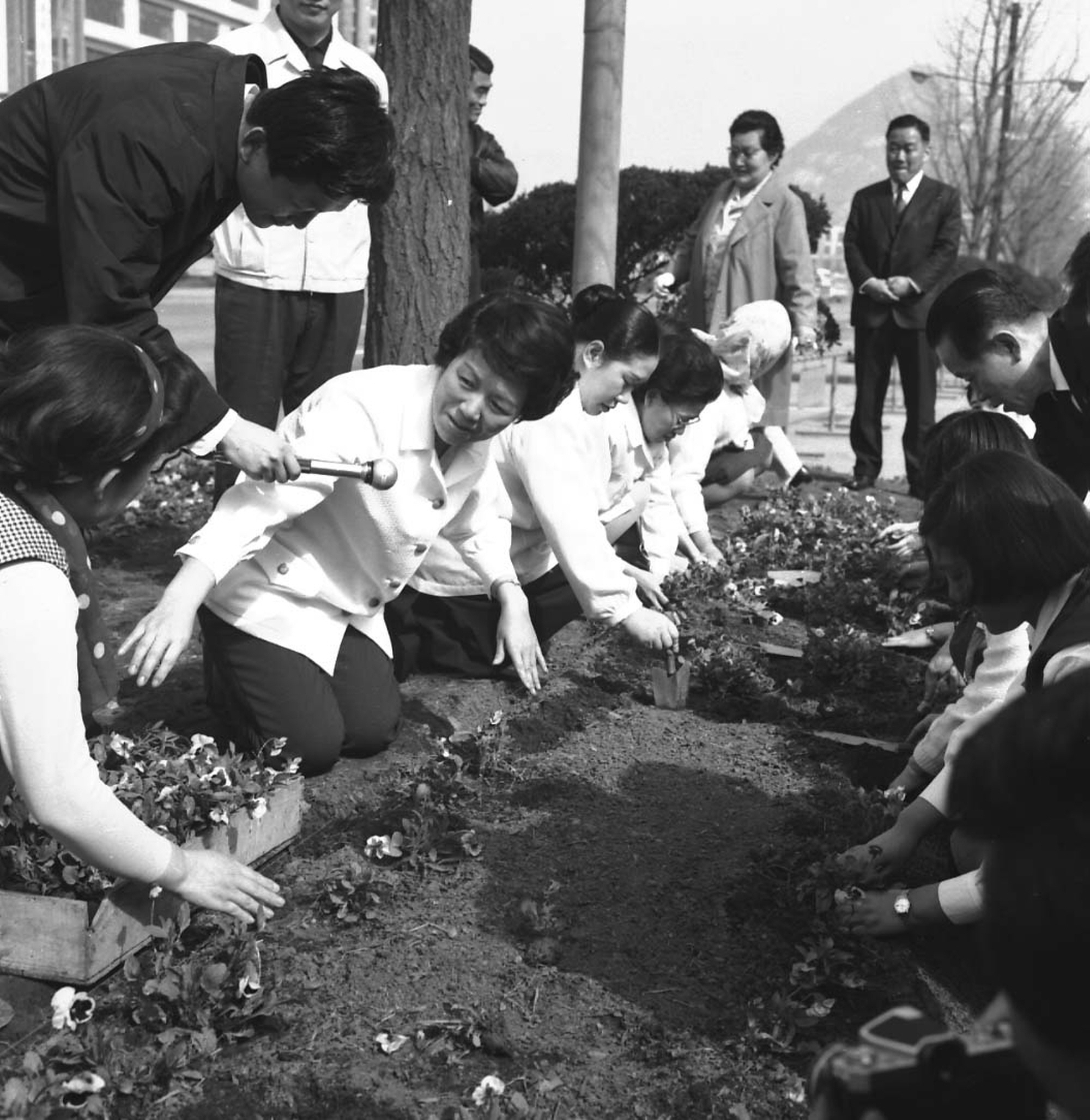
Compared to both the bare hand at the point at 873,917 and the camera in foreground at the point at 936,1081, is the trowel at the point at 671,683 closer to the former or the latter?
the bare hand at the point at 873,917

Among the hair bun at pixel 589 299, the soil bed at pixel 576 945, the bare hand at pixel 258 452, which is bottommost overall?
the soil bed at pixel 576 945

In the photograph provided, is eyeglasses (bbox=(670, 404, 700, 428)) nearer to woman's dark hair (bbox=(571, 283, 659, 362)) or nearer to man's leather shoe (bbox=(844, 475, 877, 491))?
woman's dark hair (bbox=(571, 283, 659, 362))

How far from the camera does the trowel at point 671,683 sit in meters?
4.58

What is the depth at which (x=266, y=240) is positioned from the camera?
17.4 ft

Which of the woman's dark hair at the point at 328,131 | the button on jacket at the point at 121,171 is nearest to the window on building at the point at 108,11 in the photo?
the button on jacket at the point at 121,171

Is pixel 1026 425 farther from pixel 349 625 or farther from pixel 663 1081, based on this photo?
pixel 663 1081

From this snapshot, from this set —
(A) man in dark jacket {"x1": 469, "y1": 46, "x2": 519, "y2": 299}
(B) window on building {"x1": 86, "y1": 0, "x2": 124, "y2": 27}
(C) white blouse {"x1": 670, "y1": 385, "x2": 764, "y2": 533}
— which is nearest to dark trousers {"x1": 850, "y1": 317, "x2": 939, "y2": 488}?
(C) white blouse {"x1": 670, "y1": 385, "x2": 764, "y2": 533}

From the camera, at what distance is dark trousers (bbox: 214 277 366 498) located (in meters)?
5.40

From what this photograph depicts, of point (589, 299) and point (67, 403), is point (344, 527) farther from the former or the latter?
point (589, 299)

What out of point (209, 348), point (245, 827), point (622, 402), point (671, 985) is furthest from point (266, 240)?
point (209, 348)

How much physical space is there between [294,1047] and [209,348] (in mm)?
14638

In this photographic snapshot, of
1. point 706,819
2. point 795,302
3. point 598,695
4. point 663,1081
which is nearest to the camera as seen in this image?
point 663,1081

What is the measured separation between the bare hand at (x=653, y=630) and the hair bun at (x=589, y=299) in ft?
4.66

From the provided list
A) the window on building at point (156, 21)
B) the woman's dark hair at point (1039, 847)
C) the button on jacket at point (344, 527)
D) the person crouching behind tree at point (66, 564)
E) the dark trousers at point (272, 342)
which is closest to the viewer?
the woman's dark hair at point (1039, 847)
